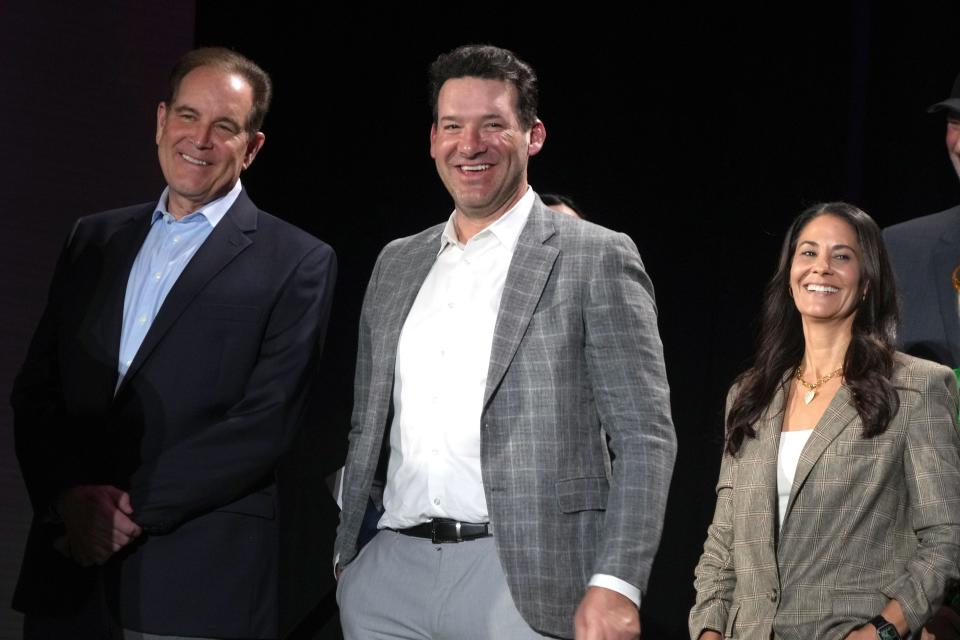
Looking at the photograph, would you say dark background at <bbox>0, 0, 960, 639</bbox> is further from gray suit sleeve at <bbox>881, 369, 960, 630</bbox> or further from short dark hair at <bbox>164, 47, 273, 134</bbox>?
gray suit sleeve at <bbox>881, 369, 960, 630</bbox>

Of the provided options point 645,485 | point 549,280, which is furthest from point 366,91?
point 645,485

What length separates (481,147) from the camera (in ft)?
8.07

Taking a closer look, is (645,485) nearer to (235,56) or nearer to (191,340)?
(191,340)

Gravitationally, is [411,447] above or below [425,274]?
below

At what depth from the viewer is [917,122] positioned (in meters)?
4.31

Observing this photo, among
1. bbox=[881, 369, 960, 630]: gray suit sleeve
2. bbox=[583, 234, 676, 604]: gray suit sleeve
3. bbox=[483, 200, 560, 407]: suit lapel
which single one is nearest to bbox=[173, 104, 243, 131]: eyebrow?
bbox=[483, 200, 560, 407]: suit lapel

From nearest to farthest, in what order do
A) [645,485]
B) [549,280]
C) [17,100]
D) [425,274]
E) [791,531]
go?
[645,485]
[549,280]
[425,274]
[791,531]
[17,100]

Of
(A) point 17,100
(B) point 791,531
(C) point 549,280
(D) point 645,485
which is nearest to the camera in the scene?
(D) point 645,485

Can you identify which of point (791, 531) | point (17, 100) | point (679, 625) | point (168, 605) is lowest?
point (679, 625)

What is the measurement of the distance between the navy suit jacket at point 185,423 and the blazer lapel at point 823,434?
3.73 ft

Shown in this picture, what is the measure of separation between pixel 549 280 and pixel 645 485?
45 cm

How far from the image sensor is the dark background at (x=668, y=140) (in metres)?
4.33

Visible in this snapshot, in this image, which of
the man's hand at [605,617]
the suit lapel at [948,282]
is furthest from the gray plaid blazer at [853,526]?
the man's hand at [605,617]

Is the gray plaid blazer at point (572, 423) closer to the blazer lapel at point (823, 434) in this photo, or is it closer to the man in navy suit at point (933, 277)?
the blazer lapel at point (823, 434)
